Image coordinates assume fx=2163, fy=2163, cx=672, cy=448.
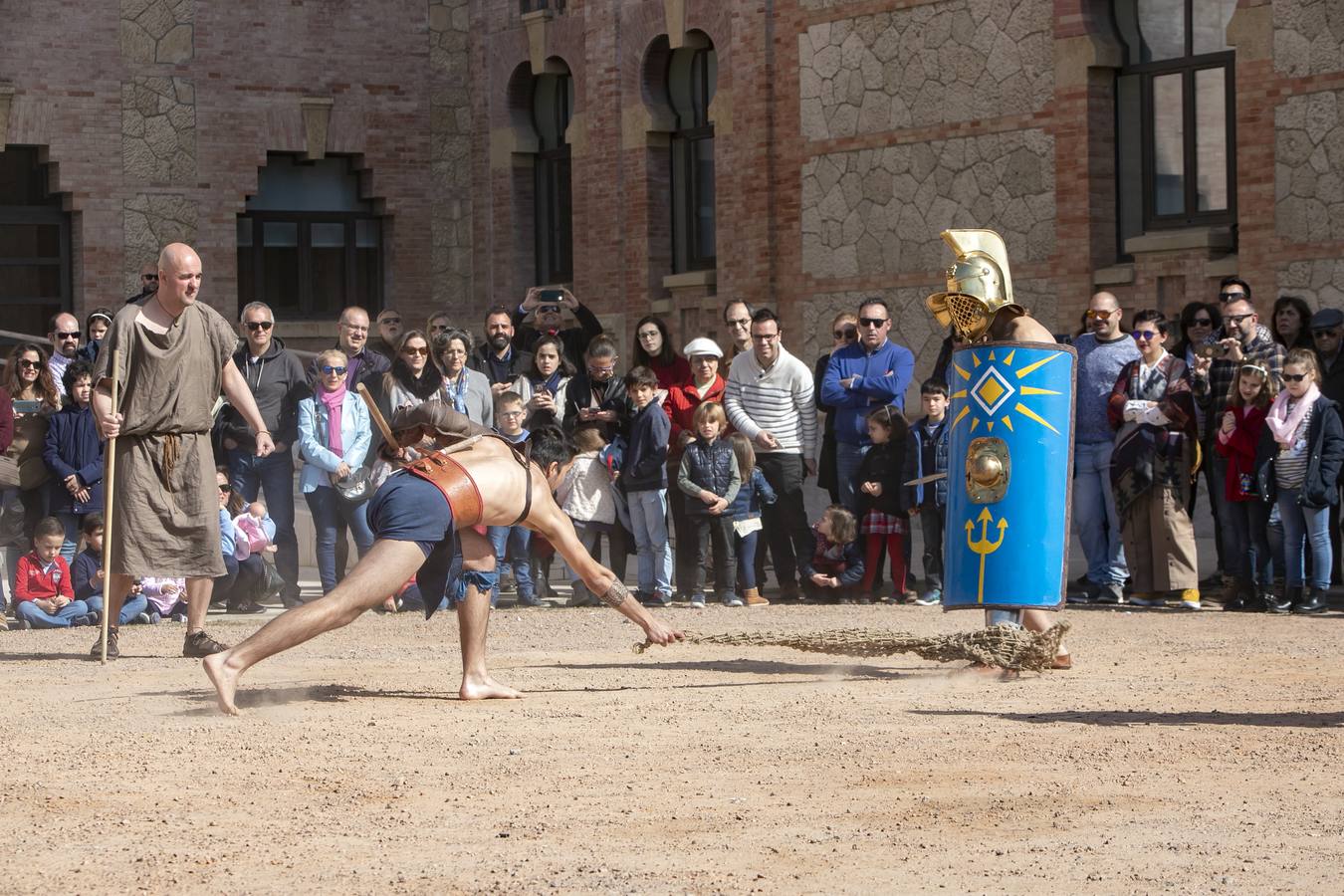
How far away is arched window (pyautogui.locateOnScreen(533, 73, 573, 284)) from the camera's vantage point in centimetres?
2567

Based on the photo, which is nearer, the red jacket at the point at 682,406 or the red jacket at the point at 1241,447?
the red jacket at the point at 1241,447

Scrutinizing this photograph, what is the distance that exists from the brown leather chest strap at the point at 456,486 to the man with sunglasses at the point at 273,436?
18.4 ft

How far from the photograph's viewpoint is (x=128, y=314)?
1070 centimetres

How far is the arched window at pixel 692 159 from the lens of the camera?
2366 cm

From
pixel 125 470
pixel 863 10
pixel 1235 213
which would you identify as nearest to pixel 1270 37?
pixel 1235 213

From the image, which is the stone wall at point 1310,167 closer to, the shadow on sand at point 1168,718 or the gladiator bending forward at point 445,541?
the shadow on sand at point 1168,718

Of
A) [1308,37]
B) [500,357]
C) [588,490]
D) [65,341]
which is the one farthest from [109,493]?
[1308,37]

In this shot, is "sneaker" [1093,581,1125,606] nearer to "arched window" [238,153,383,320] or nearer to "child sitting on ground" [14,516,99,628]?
"child sitting on ground" [14,516,99,628]

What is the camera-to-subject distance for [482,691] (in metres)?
9.21

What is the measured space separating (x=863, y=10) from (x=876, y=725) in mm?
13483

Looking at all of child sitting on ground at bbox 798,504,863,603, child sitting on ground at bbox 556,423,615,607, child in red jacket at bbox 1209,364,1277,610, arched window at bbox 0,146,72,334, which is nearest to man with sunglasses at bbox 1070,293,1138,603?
child in red jacket at bbox 1209,364,1277,610

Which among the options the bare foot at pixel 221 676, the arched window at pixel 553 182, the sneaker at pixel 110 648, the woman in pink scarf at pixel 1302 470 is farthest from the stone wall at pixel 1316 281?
the bare foot at pixel 221 676

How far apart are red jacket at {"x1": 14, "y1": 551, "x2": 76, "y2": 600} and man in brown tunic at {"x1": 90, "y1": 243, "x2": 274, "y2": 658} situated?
2.45 meters

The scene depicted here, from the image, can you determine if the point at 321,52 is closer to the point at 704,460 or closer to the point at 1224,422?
the point at 704,460
